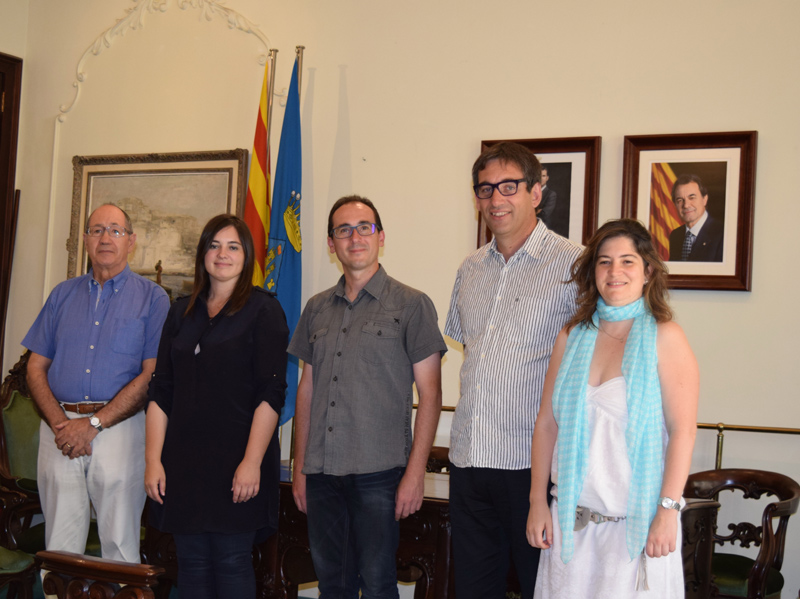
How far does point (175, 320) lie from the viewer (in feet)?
8.34

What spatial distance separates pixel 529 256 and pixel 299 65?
2261 millimetres

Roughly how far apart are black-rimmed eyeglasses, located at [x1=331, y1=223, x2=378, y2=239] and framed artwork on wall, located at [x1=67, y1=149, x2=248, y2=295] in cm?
191

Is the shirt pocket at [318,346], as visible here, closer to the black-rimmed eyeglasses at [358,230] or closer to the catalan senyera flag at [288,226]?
the black-rimmed eyeglasses at [358,230]

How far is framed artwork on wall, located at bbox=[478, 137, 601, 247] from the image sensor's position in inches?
140

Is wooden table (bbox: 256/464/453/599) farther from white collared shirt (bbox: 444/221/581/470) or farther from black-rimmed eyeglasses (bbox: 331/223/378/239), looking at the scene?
black-rimmed eyeglasses (bbox: 331/223/378/239)

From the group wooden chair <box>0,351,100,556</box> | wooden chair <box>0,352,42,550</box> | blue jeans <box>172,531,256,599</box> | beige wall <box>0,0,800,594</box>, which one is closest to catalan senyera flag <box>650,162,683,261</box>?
beige wall <box>0,0,800,594</box>

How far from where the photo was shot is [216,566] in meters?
2.38

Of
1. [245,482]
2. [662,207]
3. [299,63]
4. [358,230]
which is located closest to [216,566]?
[245,482]

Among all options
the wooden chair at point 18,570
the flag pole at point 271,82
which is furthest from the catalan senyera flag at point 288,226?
the wooden chair at point 18,570

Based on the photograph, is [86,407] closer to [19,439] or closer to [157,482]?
[157,482]

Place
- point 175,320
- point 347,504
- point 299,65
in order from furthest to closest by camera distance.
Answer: point 299,65
point 175,320
point 347,504

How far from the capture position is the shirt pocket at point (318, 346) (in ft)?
8.00

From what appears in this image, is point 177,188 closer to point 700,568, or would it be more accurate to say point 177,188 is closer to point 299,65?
point 299,65

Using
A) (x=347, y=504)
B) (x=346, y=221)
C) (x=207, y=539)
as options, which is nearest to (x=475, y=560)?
(x=347, y=504)
